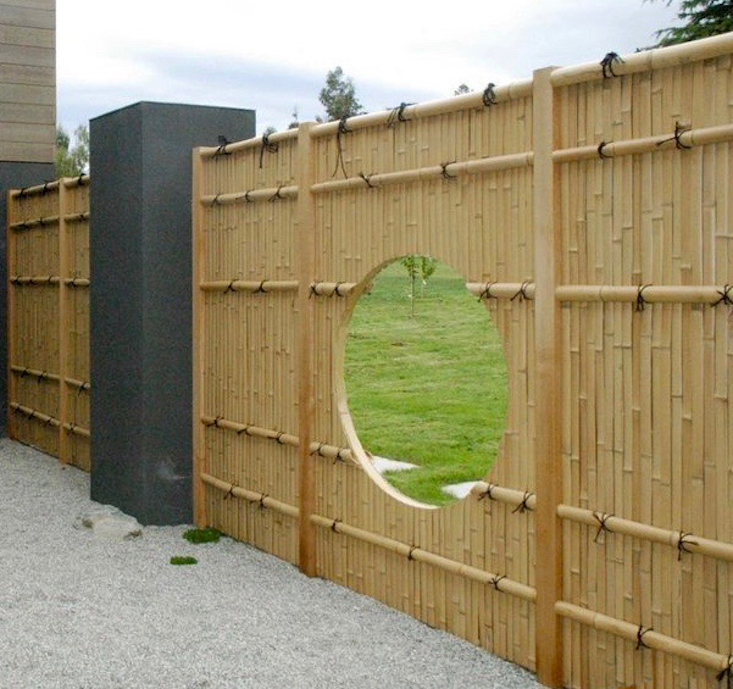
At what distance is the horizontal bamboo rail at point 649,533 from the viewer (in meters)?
3.65

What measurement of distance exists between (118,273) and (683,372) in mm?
4337

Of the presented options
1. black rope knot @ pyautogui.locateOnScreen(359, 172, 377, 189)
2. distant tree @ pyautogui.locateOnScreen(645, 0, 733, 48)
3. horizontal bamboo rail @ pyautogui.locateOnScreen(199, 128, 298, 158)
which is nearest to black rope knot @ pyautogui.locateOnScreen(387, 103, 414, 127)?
black rope knot @ pyautogui.locateOnScreen(359, 172, 377, 189)

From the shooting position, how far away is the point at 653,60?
3.79 metres

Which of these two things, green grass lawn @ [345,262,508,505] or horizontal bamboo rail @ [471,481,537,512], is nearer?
horizontal bamboo rail @ [471,481,537,512]

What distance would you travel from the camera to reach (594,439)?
13.5ft

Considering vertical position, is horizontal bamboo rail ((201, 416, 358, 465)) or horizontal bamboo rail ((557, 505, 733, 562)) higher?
horizontal bamboo rail ((201, 416, 358, 465))

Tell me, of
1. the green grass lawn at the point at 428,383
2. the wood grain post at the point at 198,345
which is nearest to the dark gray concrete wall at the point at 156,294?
the wood grain post at the point at 198,345

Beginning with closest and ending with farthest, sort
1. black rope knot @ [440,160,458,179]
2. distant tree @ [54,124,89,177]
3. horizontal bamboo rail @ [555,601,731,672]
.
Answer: horizontal bamboo rail @ [555,601,731,672] → black rope knot @ [440,160,458,179] → distant tree @ [54,124,89,177]

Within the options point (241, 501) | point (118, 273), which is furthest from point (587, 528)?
point (118, 273)

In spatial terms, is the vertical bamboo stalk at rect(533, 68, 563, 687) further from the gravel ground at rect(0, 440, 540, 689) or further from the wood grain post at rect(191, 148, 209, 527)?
the wood grain post at rect(191, 148, 209, 527)

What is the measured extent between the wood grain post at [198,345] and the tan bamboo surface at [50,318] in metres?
1.96

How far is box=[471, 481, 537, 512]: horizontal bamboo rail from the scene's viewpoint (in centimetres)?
439

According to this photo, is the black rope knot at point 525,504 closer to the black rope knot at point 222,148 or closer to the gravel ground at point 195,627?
the gravel ground at point 195,627

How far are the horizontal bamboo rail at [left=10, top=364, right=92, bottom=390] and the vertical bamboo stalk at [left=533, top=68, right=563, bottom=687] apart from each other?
5.03 meters
